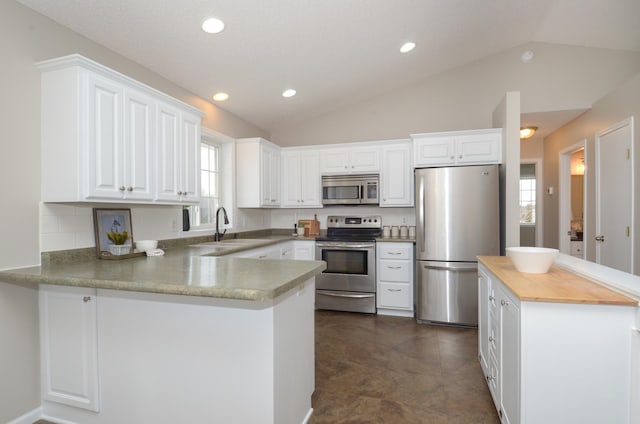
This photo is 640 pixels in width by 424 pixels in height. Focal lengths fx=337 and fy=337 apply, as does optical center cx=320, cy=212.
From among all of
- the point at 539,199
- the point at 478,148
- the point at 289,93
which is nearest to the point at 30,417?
the point at 289,93

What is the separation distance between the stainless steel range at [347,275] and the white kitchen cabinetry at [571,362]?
102 inches

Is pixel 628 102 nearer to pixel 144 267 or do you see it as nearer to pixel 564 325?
pixel 564 325

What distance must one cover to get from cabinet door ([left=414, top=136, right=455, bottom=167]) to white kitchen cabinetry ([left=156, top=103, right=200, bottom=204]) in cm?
253

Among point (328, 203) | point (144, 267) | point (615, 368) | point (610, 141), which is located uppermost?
point (610, 141)

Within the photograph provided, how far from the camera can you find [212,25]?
8.26 feet

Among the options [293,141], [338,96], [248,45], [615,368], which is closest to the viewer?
[615,368]

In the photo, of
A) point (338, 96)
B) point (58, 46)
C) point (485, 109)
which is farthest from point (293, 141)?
point (58, 46)

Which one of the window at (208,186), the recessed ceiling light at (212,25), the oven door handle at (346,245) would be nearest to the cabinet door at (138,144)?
the recessed ceiling light at (212,25)

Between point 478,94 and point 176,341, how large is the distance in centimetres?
462

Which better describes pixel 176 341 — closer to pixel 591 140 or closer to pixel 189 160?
pixel 189 160

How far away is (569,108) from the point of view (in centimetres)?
426

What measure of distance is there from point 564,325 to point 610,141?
353 cm

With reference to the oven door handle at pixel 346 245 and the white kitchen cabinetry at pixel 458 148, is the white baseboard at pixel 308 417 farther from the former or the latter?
the white kitchen cabinetry at pixel 458 148

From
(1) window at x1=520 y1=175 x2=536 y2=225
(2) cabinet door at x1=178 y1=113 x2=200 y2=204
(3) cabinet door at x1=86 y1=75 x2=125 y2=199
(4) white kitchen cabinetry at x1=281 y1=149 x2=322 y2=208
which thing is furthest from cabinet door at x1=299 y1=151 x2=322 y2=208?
(1) window at x1=520 y1=175 x2=536 y2=225
